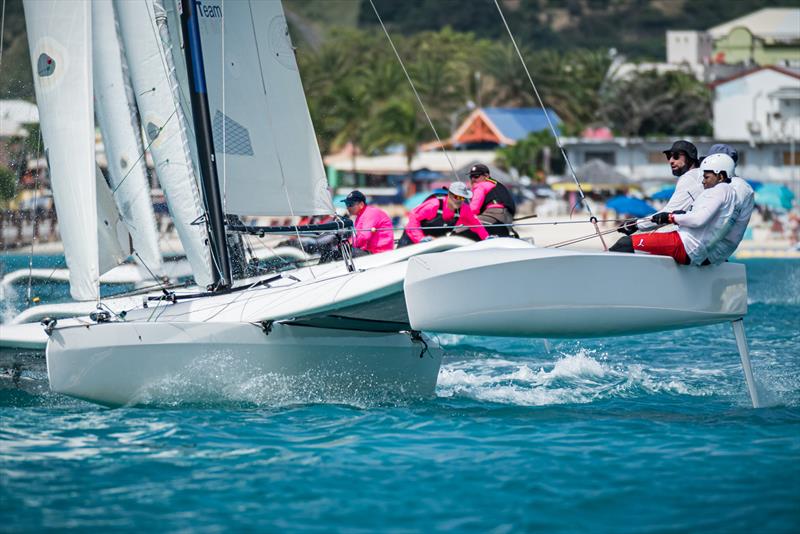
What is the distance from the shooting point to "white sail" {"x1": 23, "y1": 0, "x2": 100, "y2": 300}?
1064 cm

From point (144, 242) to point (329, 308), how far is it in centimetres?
361

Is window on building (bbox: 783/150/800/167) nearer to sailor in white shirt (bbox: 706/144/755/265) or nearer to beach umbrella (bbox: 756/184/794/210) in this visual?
beach umbrella (bbox: 756/184/794/210)

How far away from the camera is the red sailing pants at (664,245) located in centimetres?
958

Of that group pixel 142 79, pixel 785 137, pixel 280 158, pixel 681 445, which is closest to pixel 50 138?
pixel 142 79

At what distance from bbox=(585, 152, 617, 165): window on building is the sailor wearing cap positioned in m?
43.5

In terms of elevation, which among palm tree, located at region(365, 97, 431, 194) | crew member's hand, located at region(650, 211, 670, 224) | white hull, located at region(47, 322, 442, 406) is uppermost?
→ palm tree, located at region(365, 97, 431, 194)

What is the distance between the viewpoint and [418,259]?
30.2ft

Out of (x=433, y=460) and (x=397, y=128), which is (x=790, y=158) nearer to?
(x=397, y=128)

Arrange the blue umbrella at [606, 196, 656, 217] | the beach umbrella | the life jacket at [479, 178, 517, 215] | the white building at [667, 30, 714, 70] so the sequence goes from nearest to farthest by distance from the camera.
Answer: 1. the life jacket at [479, 178, 517, 215]
2. the blue umbrella at [606, 196, 656, 217]
3. the beach umbrella
4. the white building at [667, 30, 714, 70]

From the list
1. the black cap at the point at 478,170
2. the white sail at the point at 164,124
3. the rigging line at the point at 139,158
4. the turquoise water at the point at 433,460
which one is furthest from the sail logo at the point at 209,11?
the turquoise water at the point at 433,460

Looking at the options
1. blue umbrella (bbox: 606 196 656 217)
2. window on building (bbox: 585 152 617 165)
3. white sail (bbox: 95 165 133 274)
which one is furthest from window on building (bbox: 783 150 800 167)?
white sail (bbox: 95 165 133 274)

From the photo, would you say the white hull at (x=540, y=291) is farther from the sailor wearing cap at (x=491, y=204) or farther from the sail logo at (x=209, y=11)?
the sail logo at (x=209, y=11)

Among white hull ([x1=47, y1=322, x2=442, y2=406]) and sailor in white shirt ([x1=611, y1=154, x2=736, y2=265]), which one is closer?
sailor in white shirt ([x1=611, y1=154, x2=736, y2=265])

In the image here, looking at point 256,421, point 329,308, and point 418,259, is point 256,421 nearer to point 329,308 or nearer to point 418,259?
point 329,308
